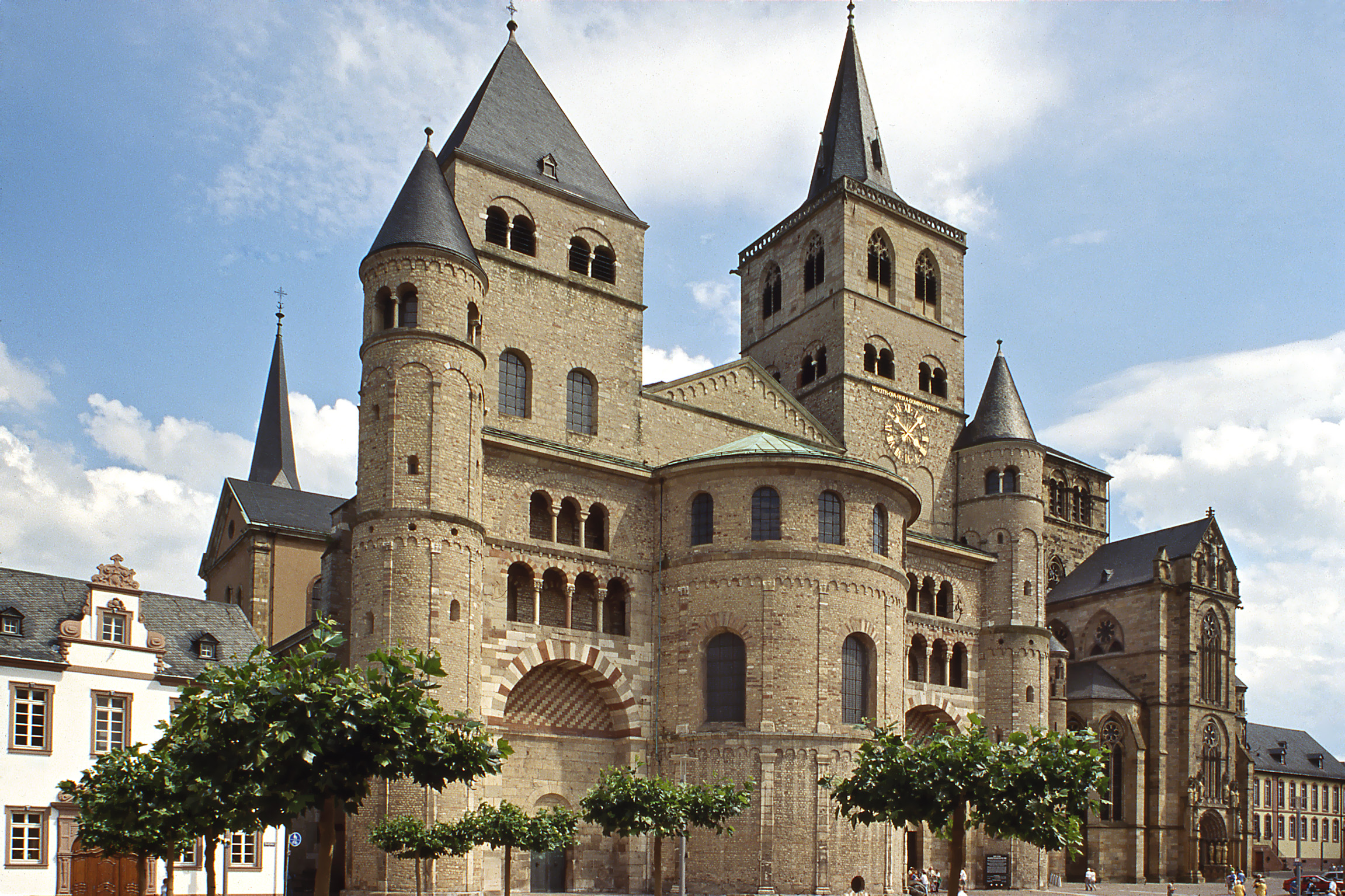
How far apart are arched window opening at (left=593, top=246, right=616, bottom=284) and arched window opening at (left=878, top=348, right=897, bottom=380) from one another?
48.1 feet

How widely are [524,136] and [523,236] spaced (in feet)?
14.1

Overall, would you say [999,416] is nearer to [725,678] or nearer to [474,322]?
[725,678]

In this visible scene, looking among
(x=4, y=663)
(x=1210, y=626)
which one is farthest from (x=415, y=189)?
(x=1210, y=626)

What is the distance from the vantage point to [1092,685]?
61.8 m

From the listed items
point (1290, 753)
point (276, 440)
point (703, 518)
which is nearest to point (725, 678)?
point (703, 518)

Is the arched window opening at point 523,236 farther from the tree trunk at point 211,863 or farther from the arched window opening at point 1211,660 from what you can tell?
the arched window opening at point 1211,660

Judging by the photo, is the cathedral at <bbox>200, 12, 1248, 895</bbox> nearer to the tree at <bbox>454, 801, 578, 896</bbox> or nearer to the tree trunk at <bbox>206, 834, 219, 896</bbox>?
the tree at <bbox>454, 801, 578, 896</bbox>

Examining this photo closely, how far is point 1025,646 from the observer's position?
2039 inches

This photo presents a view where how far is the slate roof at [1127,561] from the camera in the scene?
64.8 m

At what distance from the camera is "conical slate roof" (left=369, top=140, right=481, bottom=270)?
39.3 metres

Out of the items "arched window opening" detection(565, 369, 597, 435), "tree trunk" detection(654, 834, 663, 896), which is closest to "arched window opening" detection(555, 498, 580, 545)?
"arched window opening" detection(565, 369, 597, 435)

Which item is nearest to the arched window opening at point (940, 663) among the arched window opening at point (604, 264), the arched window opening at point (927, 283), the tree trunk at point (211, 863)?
the arched window opening at point (927, 283)

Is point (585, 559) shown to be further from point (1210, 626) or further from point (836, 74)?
point (1210, 626)

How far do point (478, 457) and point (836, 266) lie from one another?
2324cm
